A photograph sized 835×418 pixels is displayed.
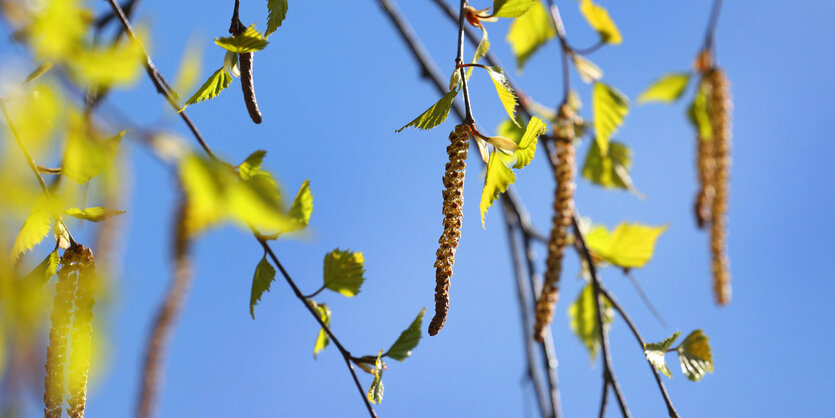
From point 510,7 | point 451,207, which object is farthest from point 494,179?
point 510,7

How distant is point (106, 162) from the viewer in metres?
0.33

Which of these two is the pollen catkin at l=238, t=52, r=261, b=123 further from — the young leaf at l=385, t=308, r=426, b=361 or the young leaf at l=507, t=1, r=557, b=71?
the young leaf at l=507, t=1, r=557, b=71

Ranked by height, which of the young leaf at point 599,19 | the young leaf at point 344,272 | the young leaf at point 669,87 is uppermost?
the young leaf at point 669,87

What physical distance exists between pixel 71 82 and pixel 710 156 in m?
1.52

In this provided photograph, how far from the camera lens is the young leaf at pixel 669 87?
64.2 inches

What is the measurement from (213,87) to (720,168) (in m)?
1.26

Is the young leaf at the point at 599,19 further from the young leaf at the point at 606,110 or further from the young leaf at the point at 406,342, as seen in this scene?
the young leaf at the point at 406,342

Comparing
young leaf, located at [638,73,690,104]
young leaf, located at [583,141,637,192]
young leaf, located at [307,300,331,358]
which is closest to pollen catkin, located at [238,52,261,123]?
young leaf, located at [307,300,331,358]

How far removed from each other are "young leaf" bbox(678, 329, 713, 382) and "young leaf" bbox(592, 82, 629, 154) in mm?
421

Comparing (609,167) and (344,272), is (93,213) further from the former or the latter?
(609,167)

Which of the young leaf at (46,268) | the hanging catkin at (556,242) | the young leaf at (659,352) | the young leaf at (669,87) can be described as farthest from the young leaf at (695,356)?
the young leaf at (669,87)

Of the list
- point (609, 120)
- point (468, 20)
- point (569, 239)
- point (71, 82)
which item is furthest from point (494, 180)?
point (609, 120)

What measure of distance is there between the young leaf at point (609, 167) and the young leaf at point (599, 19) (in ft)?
0.69

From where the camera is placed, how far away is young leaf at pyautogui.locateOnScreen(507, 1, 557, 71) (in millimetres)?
1423
